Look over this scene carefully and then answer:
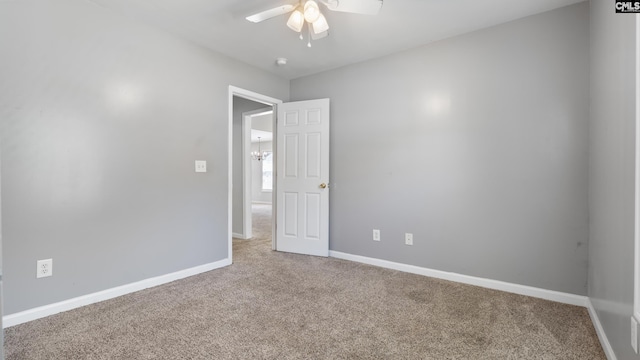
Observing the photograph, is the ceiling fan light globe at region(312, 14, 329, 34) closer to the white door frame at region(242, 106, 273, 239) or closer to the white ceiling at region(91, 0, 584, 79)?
the white ceiling at region(91, 0, 584, 79)

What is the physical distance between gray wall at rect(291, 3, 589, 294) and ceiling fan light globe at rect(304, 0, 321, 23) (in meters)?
1.47

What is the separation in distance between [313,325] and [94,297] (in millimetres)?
1752

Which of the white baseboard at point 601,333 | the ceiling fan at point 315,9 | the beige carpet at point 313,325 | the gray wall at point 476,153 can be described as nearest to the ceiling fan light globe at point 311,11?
the ceiling fan at point 315,9

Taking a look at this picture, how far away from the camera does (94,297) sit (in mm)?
2383

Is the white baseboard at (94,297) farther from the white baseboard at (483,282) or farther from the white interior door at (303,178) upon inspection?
the white baseboard at (483,282)

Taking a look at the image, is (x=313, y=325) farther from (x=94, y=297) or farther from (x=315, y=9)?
(x=315, y=9)

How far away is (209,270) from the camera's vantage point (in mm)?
3193

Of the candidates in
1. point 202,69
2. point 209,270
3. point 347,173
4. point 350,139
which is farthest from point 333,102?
point 209,270

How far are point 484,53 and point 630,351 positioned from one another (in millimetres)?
2359

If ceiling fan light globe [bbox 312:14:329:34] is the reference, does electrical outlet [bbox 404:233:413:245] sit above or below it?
below

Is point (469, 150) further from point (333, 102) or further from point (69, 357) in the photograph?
point (69, 357)

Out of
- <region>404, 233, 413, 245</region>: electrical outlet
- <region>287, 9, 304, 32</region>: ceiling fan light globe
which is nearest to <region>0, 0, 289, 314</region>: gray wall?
<region>287, 9, 304, 32</region>: ceiling fan light globe

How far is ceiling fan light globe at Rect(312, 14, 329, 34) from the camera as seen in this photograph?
2.18 m

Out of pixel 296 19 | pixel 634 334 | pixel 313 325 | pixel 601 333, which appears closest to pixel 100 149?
pixel 296 19
